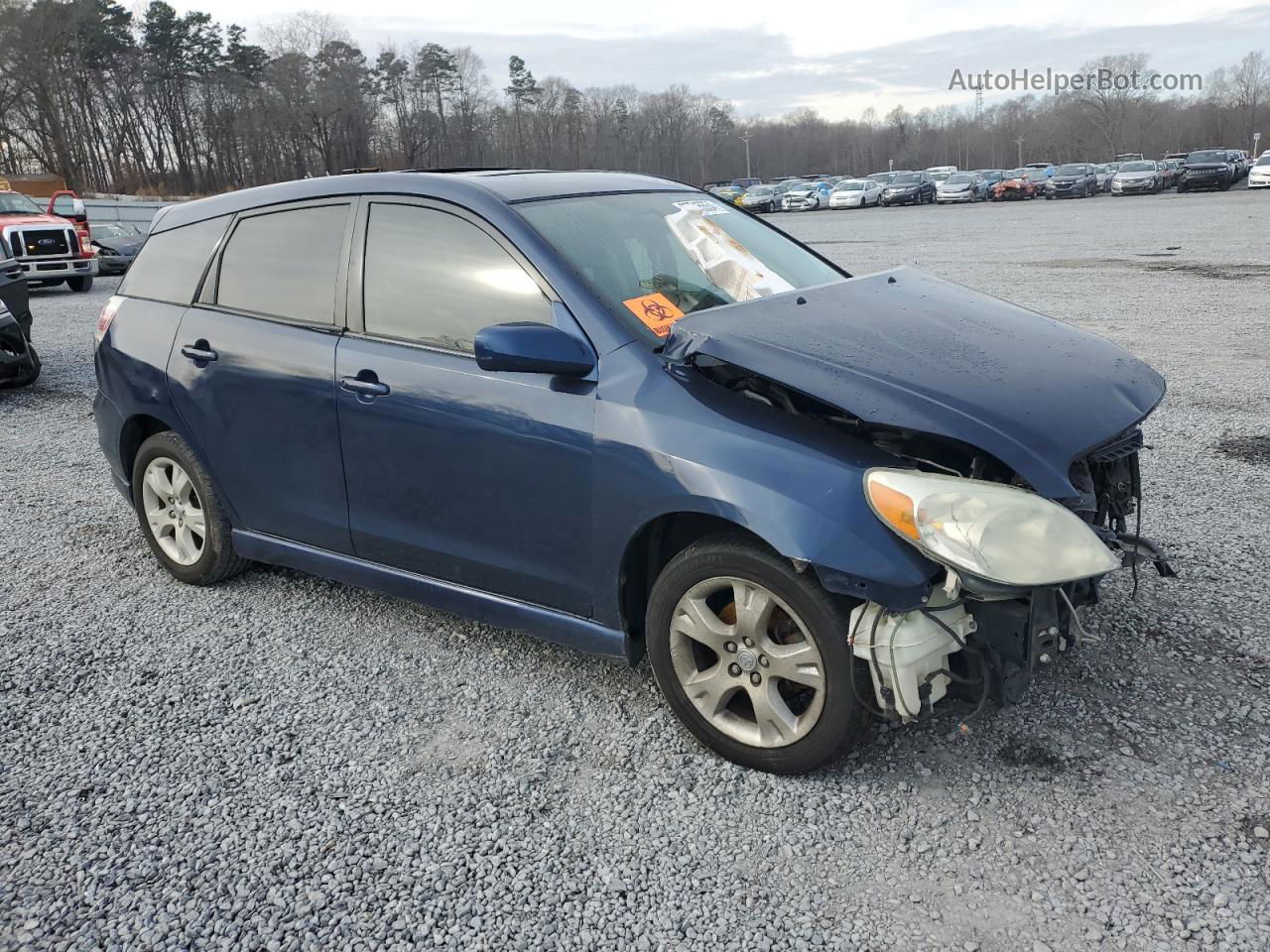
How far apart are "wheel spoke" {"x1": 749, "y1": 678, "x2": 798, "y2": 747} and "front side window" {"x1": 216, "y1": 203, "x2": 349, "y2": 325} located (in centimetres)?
213

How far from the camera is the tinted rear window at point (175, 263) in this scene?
4379mm

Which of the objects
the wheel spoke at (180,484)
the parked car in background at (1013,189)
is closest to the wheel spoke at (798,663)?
the wheel spoke at (180,484)

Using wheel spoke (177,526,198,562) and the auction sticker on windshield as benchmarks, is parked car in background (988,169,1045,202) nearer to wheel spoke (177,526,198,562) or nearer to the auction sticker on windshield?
the auction sticker on windshield

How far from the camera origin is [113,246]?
24.5 metres

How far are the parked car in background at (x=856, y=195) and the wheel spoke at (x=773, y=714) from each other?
50139 mm

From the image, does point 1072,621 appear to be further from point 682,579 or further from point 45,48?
point 45,48

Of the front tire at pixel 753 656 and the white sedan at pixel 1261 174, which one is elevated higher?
the white sedan at pixel 1261 174

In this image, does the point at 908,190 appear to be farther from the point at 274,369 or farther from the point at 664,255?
the point at 274,369

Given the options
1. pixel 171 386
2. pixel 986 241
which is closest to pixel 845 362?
pixel 171 386

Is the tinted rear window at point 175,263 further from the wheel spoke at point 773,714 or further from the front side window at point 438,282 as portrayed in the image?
the wheel spoke at point 773,714

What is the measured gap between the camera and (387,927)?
8.14 ft

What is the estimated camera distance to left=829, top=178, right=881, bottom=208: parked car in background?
49906 millimetres

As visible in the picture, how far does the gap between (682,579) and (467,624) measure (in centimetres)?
148

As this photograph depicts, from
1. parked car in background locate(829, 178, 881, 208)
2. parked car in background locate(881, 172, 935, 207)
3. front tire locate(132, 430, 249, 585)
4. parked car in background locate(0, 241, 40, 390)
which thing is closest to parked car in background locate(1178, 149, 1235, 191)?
parked car in background locate(881, 172, 935, 207)
